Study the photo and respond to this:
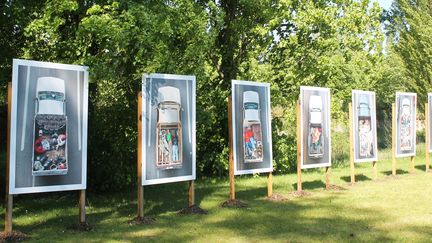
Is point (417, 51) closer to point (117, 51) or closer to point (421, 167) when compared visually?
point (421, 167)

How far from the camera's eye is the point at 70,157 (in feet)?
26.7

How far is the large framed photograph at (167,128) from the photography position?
29.6ft

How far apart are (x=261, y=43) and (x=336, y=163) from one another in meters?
7.80

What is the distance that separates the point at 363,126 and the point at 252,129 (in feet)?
16.6

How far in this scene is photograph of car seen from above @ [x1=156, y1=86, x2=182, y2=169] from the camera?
925 centimetres

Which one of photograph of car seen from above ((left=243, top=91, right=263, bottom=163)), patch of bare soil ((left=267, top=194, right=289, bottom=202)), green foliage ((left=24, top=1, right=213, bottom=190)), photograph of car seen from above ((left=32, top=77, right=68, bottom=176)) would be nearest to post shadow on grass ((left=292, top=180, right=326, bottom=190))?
patch of bare soil ((left=267, top=194, right=289, bottom=202))

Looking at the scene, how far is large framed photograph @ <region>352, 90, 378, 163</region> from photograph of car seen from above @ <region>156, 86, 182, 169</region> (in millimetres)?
6670

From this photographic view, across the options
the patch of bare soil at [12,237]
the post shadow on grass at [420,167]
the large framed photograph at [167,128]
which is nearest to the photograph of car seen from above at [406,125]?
the post shadow on grass at [420,167]

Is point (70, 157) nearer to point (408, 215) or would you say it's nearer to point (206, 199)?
point (206, 199)

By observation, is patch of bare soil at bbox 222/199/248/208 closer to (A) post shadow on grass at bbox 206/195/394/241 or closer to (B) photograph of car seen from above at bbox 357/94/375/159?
(A) post shadow on grass at bbox 206/195/394/241

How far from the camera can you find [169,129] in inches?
371

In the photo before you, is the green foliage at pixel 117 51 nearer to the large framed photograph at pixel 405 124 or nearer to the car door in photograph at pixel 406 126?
the large framed photograph at pixel 405 124

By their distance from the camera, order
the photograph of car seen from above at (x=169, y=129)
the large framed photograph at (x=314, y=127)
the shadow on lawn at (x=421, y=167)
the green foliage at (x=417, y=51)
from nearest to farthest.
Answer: the photograph of car seen from above at (x=169, y=129) < the large framed photograph at (x=314, y=127) < the shadow on lawn at (x=421, y=167) < the green foliage at (x=417, y=51)

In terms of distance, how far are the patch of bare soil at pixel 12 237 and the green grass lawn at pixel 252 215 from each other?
14 centimetres
